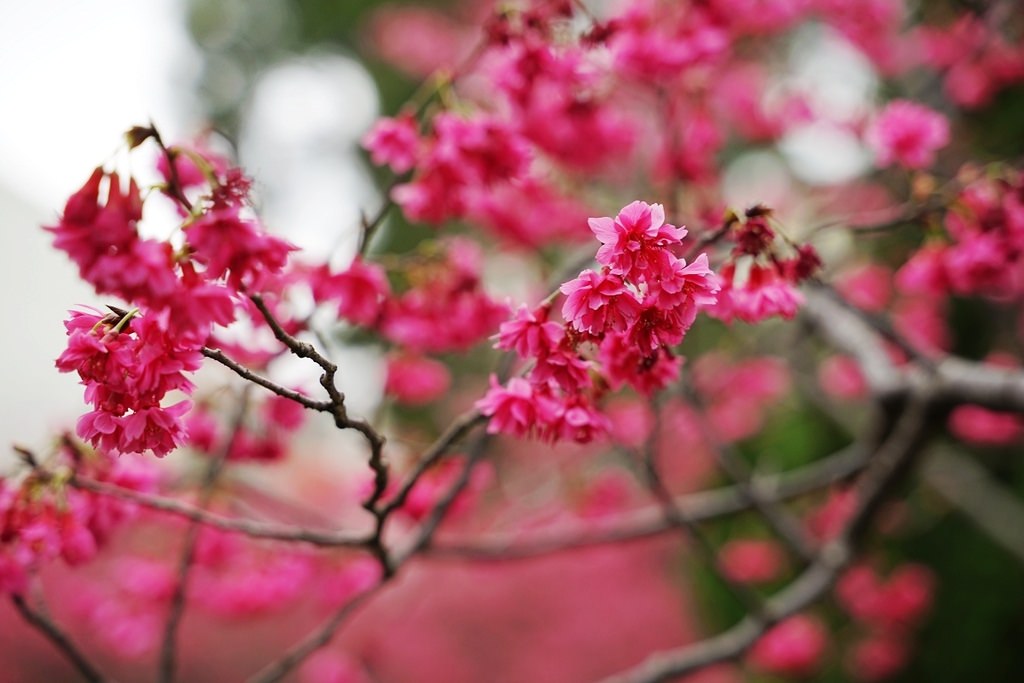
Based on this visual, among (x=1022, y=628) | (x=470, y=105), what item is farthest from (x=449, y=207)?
(x=1022, y=628)

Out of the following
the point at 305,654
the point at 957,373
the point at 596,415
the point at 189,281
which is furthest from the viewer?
the point at 957,373

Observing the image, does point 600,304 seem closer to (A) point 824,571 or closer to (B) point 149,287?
(B) point 149,287

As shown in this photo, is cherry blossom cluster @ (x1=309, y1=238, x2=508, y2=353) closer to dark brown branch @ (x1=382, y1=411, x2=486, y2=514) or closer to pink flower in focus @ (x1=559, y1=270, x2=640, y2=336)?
dark brown branch @ (x1=382, y1=411, x2=486, y2=514)

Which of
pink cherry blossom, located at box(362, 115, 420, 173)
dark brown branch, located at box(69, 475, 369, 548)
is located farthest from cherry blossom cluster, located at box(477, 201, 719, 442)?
pink cherry blossom, located at box(362, 115, 420, 173)

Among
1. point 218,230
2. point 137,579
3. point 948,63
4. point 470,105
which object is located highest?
point 948,63

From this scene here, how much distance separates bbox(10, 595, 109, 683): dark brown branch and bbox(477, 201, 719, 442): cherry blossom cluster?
38.1 inches

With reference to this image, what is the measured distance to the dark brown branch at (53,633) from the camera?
4.21ft

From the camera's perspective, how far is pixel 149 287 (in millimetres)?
757

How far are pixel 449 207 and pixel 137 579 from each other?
1536mm

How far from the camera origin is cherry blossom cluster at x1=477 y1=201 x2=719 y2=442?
90 centimetres

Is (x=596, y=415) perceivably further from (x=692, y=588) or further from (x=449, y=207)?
(x=692, y=588)

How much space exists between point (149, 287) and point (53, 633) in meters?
0.98

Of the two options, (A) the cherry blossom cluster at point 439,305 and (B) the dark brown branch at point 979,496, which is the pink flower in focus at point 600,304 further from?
(B) the dark brown branch at point 979,496

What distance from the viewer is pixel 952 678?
140 inches
